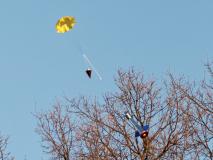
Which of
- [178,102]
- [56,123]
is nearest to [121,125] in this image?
[178,102]

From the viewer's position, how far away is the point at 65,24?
1422 centimetres

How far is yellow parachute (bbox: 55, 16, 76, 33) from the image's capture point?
46.2ft

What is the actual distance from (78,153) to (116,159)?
2.45 m

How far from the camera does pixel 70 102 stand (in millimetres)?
20188

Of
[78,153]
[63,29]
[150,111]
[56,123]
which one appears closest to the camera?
[63,29]

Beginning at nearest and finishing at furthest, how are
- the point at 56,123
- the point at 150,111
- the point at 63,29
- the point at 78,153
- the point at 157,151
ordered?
the point at 63,29 → the point at 157,151 → the point at 150,111 → the point at 78,153 → the point at 56,123

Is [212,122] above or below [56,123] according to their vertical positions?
below

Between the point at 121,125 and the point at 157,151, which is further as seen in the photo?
the point at 121,125

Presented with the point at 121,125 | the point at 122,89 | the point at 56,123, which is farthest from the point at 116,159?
the point at 56,123

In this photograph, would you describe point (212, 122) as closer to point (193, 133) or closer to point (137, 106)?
point (193, 133)

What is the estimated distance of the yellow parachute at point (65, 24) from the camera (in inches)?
555

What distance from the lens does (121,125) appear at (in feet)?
58.4

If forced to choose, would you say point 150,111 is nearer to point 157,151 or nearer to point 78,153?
point 157,151

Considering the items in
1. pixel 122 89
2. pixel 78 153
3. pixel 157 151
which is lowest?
pixel 157 151
